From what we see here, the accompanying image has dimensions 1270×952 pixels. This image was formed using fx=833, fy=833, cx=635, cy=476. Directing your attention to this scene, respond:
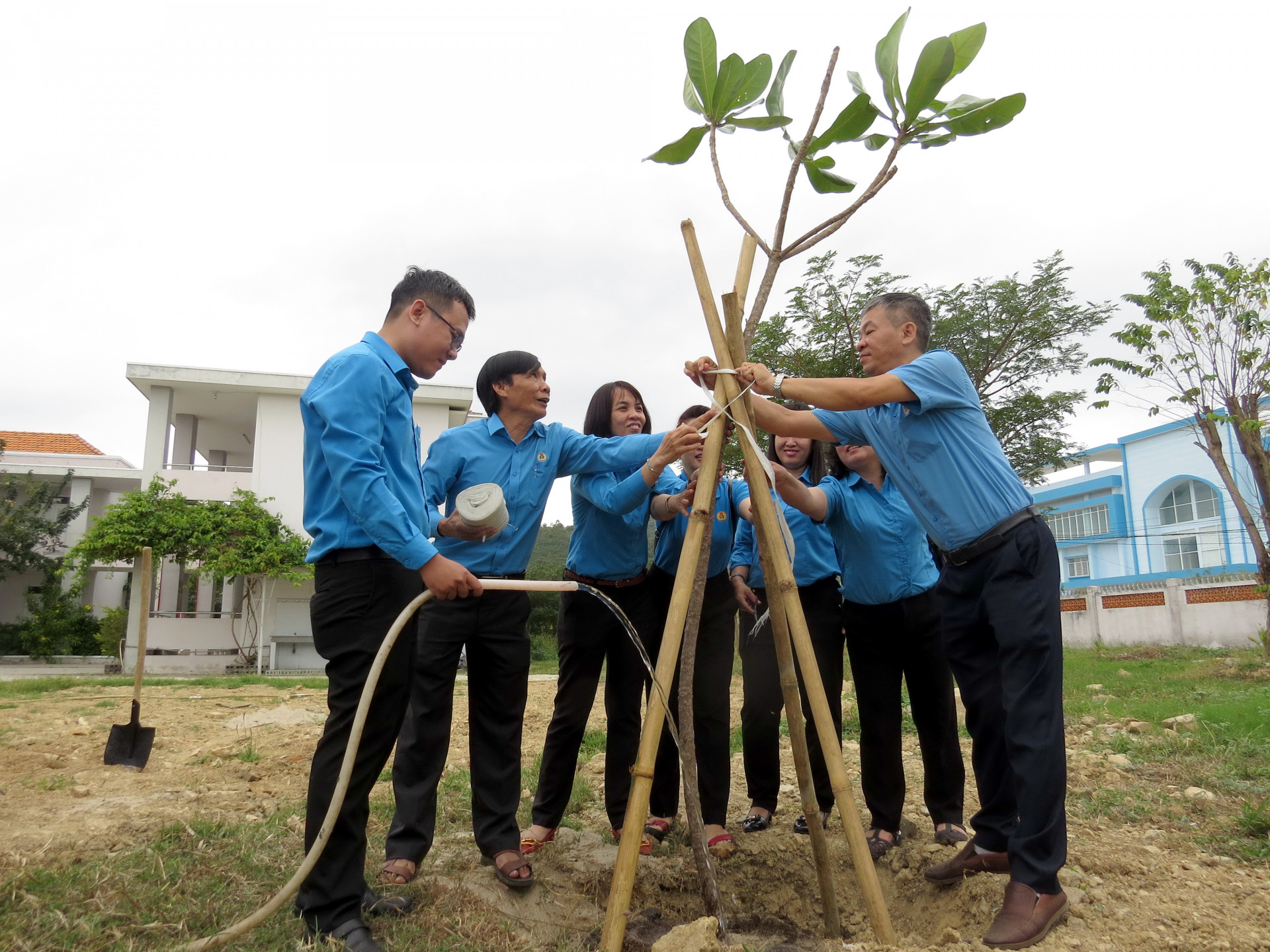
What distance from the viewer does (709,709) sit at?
3.63m

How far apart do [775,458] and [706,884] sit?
2246 millimetres

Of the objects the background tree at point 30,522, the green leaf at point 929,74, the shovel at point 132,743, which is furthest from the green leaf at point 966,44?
the background tree at point 30,522

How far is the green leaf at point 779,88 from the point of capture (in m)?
3.02

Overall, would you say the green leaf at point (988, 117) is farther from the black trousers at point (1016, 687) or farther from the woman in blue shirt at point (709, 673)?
the woman in blue shirt at point (709, 673)

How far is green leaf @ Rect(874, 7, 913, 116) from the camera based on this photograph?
8.84 ft

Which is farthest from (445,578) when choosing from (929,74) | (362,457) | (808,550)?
(929,74)

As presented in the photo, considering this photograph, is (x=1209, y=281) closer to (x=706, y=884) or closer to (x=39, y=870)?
(x=706, y=884)

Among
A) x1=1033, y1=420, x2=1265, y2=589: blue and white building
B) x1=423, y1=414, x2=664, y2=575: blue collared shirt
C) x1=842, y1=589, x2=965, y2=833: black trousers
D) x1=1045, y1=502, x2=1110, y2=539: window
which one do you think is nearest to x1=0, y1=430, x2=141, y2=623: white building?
x1=423, y1=414, x2=664, y2=575: blue collared shirt

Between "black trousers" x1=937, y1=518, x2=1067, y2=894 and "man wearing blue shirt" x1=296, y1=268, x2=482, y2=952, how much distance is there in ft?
5.52

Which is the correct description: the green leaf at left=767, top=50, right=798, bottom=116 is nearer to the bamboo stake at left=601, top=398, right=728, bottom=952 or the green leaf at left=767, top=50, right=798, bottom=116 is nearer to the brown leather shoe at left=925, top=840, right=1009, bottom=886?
the bamboo stake at left=601, top=398, right=728, bottom=952

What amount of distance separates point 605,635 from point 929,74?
2.43 m

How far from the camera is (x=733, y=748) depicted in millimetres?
5641

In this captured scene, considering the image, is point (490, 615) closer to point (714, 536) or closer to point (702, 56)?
point (714, 536)

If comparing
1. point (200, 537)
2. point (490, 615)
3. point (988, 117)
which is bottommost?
point (490, 615)
